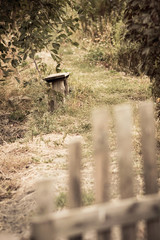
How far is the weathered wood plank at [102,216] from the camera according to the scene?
1552 mm

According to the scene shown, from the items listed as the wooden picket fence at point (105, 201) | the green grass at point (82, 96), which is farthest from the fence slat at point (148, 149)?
the green grass at point (82, 96)

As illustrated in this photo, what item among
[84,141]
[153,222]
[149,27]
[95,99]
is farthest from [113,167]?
[95,99]

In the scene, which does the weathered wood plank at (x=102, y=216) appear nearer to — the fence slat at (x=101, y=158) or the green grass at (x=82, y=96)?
the fence slat at (x=101, y=158)

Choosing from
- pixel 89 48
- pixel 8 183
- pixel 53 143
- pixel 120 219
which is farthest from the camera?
pixel 89 48

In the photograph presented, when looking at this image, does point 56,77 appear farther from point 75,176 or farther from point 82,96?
point 75,176

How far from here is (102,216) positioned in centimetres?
162

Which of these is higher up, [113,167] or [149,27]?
[149,27]

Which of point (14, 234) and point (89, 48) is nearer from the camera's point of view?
point (14, 234)

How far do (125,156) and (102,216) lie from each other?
32cm

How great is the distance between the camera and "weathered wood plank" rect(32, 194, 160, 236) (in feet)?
5.09

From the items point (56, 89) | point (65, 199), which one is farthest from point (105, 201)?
point (56, 89)

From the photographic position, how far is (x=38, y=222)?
1526 mm

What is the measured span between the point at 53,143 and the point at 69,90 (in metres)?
2.29

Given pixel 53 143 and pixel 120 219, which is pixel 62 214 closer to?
pixel 120 219
